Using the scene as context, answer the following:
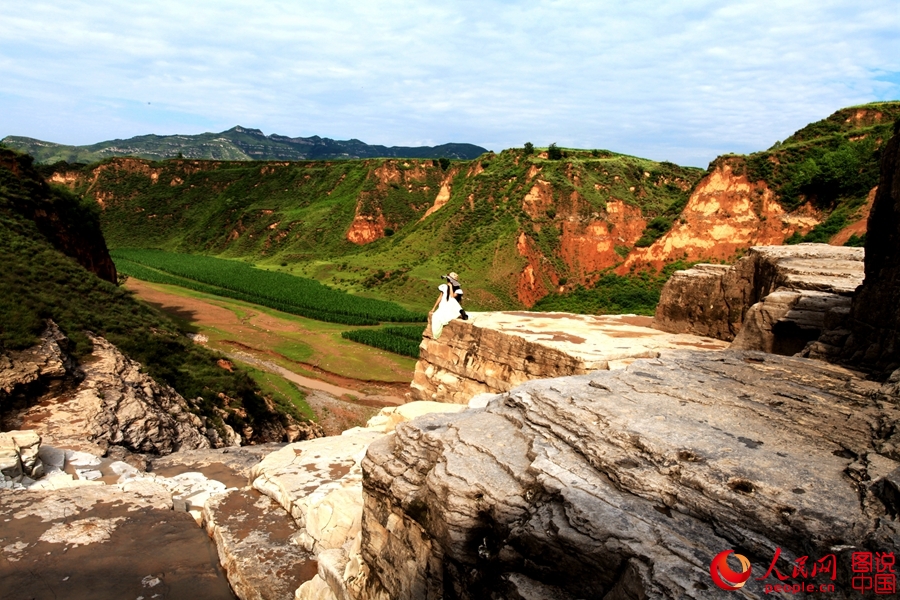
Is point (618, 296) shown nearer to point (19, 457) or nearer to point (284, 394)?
point (284, 394)

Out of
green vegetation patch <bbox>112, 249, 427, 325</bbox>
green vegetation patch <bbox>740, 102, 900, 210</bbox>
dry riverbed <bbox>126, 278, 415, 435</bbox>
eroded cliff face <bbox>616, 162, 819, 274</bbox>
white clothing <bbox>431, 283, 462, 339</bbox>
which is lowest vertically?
dry riverbed <bbox>126, 278, 415, 435</bbox>

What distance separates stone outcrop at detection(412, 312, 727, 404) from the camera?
12820mm

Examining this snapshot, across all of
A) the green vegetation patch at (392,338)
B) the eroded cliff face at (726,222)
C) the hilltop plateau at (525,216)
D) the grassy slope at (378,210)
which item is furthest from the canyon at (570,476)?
the grassy slope at (378,210)

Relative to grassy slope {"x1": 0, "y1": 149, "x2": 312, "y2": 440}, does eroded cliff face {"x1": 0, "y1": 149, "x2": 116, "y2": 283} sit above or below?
above

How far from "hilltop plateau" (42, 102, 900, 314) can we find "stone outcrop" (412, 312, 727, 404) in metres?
14.8

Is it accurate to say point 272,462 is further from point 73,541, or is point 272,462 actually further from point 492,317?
point 492,317

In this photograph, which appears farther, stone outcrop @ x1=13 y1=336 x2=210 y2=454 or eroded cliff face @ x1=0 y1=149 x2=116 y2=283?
eroded cliff face @ x1=0 y1=149 x2=116 y2=283

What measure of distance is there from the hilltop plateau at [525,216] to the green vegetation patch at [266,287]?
11.4 ft

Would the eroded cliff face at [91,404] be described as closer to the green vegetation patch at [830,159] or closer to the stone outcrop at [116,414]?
the stone outcrop at [116,414]

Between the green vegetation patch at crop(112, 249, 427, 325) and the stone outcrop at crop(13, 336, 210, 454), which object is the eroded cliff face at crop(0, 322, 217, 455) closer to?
the stone outcrop at crop(13, 336, 210, 454)

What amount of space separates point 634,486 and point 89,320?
19.4 meters

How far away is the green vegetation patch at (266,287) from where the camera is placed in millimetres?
43250

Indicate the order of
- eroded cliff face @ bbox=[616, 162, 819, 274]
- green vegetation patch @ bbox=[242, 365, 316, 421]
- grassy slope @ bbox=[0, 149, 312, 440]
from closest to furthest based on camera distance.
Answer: grassy slope @ bbox=[0, 149, 312, 440], green vegetation patch @ bbox=[242, 365, 316, 421], eroded cliff face @ bbox=[616, 162, 819, 274]

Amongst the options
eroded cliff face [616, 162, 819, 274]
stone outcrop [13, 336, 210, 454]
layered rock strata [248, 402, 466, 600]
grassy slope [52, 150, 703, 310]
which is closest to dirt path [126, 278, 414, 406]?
stone outcrop [13, 336, 210, 454]
